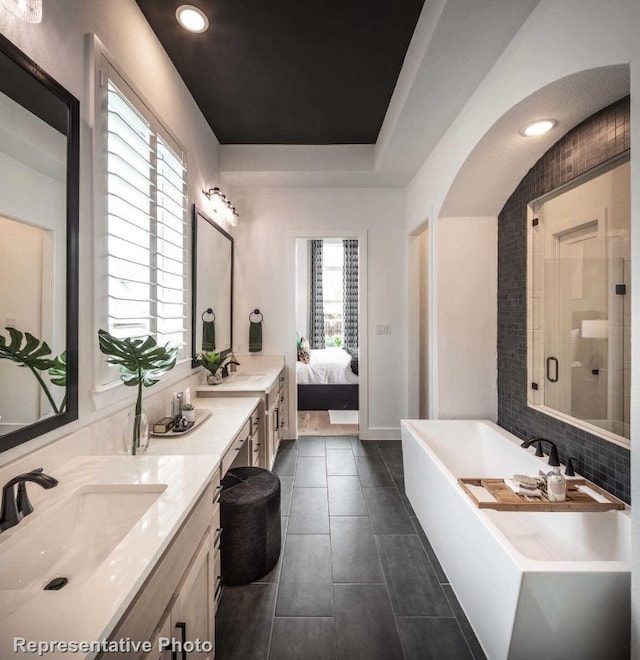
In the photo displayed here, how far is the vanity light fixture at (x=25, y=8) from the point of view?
93 cm

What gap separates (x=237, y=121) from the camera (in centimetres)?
304

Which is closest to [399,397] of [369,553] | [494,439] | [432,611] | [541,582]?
[494,439]

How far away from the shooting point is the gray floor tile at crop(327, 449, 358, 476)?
3.16m

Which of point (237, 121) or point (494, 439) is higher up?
point (237, 121)

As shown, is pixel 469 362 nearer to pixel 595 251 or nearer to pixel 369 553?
pixel 595 251

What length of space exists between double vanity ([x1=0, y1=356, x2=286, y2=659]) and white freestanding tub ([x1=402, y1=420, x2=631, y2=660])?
1044mm

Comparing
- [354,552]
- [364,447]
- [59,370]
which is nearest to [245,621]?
[354,552]

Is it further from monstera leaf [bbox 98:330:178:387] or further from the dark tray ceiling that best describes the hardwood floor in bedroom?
the dark tray ceiling

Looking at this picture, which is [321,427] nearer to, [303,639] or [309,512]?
[309,512]

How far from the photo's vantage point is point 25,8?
0.96 m

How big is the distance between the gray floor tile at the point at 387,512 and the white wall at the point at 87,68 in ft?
5.27

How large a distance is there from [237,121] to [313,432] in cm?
330

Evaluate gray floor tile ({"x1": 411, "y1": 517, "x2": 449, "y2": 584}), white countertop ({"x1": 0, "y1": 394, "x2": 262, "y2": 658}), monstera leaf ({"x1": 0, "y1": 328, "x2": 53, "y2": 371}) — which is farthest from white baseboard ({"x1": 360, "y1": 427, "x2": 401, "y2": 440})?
monstera leaf ({"x1": 0, "y1": 328, "x2": 53, "y2": 371})

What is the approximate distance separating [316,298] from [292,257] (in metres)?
3.71
